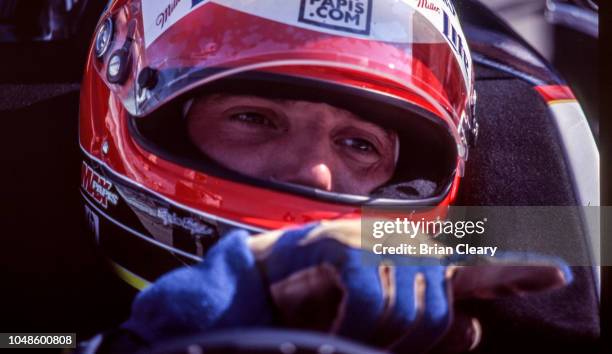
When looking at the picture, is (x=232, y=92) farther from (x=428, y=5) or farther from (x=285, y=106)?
(x=428, y=5)

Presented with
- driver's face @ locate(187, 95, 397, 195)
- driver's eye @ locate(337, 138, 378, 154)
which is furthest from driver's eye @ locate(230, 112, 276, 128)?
driver's eye @ locate(337, 138, 378, 154)

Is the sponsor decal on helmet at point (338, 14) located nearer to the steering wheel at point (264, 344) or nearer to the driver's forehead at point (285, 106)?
the driver's forehead at point (285, 106)

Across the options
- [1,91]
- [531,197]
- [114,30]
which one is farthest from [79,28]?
[531,197]

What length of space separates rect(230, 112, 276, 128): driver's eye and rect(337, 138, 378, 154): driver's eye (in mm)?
102

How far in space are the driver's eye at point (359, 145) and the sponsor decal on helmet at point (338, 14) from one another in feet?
0.52

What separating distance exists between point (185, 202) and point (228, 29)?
222mm

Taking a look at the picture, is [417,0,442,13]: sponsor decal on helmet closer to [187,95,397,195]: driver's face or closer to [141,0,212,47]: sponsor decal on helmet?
[187,95,397,195]: driver's face

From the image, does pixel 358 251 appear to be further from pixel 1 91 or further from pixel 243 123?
pixel 1 91

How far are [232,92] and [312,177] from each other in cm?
16

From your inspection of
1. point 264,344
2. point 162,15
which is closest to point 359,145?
point 162,15

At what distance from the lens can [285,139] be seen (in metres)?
0.89

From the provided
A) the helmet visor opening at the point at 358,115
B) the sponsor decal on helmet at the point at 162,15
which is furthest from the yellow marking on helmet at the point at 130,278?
the sponsor decal on helmet at the point at 162,15

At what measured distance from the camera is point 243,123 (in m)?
0.91

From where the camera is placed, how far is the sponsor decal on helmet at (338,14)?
0.85 meters
